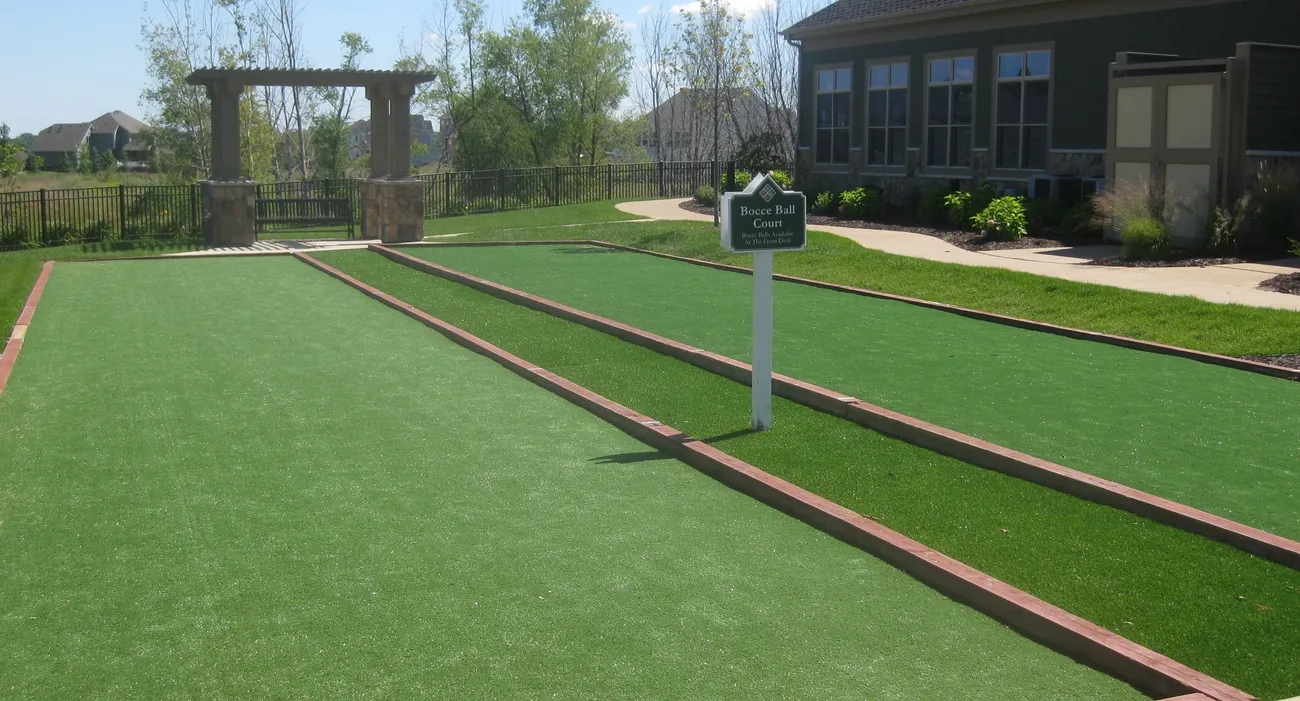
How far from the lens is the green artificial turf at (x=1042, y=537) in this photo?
4.73 m

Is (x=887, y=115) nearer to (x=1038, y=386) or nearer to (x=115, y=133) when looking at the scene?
(x=1038, y=386)

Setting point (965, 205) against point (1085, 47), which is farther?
point (1085, 47)

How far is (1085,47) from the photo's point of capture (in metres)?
22.9

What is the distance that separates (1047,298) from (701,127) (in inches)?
1625

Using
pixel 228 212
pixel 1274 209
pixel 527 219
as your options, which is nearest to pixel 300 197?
pixel 527 219

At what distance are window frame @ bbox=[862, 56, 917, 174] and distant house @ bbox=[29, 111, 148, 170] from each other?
76.9m

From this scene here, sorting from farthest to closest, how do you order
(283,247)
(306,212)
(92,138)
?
(92,138) < (306,212) < (283,247)

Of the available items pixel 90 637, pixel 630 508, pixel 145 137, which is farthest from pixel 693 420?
pixel 145 137

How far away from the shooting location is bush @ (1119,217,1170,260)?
1672 centimetres

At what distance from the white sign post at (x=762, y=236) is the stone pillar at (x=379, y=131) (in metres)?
17.5

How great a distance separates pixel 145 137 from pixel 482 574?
43.5 metres

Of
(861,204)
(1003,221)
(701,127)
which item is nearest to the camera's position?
(1003,221)

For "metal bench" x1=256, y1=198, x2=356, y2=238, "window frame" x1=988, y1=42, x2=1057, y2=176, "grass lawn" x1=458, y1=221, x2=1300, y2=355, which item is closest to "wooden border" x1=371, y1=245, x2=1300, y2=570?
"grass lawn" x1=458, y1=221, x2=1300, y2=355

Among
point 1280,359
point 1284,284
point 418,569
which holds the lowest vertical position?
point 418,569
